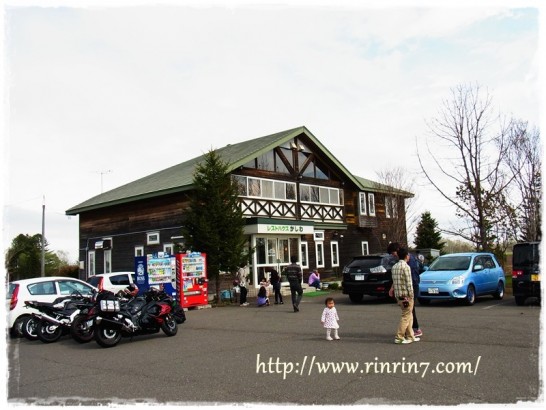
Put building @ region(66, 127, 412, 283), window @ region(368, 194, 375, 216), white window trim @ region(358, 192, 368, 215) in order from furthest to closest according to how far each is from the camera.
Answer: window @ region(368, 194, 375, 216)
white window trim @ region(358, 192, 368, 215)
building @ region(66, 127, 412, 283)

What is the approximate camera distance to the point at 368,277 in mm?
17281

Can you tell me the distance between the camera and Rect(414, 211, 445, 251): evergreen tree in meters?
45.6

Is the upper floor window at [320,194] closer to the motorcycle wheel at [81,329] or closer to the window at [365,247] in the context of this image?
the window at [365,247]

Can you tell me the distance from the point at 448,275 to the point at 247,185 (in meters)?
13.3

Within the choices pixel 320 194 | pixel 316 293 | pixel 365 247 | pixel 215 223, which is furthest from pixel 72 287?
pixel 365 247

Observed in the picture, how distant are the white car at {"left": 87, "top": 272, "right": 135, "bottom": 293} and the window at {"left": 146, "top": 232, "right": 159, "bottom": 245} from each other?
267 inches

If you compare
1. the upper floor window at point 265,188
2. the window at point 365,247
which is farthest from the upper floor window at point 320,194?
the window at point 365,247

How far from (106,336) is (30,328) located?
3.03m

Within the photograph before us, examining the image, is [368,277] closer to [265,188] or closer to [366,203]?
[265,188]

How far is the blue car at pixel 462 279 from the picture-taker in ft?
49.5

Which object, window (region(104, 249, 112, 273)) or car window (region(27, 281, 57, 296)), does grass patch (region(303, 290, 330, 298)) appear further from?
window (region(104, 249, 112, 273))

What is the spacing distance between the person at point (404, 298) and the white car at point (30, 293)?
830 centimetres

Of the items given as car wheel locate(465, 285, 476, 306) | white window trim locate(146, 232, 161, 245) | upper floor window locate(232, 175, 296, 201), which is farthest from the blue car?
white window trim locate(146, 232, 161, 245)

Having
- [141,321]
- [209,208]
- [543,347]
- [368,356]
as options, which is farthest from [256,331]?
[209,208]
